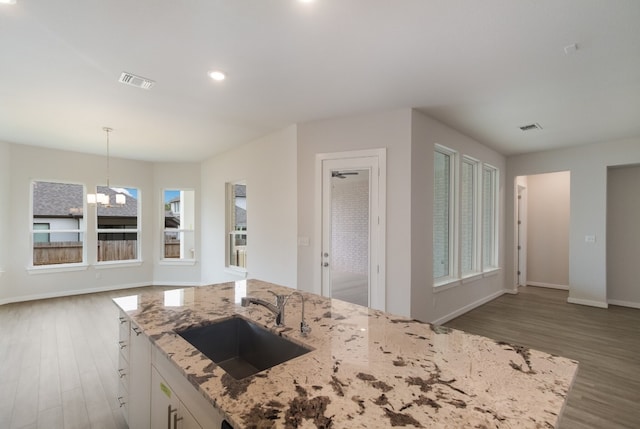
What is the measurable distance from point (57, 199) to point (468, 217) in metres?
7.83

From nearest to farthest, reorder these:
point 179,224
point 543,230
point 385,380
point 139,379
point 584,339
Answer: point 385,380 < point 139,379 < point 584,339 < point 543,230 < point 179,224

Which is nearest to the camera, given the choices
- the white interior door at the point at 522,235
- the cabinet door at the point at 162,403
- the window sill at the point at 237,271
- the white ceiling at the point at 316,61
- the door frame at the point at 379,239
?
the cabinet door at the point at 162,403

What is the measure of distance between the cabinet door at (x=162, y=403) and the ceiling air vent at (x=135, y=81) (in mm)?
2550

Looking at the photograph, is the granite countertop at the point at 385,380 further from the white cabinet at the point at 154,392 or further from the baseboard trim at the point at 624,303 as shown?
the baseboard trim at the point at 624,303

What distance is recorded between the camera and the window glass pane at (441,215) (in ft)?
14.4

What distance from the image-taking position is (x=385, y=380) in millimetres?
1062

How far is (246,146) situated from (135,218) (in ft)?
12.6

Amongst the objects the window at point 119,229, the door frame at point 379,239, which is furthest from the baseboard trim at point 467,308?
the window at point 119,229

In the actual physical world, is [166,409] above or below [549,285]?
above

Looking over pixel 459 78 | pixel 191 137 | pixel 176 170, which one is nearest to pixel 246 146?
pixel 191 137

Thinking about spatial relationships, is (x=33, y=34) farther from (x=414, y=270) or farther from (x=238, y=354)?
(x=414, y=270)

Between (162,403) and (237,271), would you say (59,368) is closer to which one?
(162,403)

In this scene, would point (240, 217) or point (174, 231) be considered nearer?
point (240, 217)

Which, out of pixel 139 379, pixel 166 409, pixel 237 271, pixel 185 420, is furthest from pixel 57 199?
pixel 185 420
